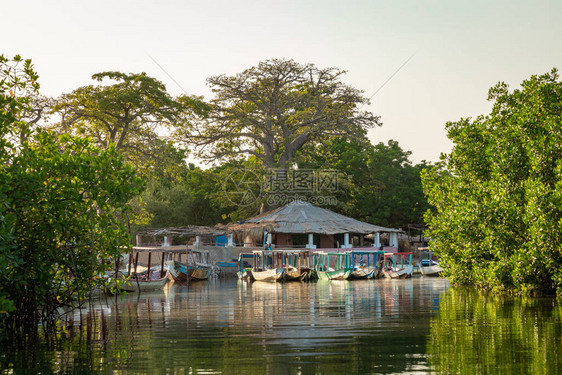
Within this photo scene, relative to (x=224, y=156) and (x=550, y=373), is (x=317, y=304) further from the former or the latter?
(x=224, y=156)

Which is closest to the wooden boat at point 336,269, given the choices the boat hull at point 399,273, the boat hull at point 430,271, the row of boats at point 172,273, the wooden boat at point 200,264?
the boat hull at point 399,273

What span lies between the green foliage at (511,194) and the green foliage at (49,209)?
1086 centimetres

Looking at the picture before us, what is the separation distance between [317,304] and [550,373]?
12.4 metres

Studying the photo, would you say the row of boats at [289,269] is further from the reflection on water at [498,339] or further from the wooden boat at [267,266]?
the reflection on water at [498,339]

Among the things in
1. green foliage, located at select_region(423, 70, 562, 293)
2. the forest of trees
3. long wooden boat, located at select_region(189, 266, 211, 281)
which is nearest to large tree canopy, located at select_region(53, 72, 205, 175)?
the forest of trees

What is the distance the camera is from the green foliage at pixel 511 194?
17828 millimetres

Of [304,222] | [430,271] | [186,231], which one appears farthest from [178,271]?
[430,271]

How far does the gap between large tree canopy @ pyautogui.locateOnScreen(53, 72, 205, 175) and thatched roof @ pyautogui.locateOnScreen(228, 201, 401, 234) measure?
36.3 ft

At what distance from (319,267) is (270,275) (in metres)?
4.17

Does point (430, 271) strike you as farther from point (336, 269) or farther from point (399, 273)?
point (336, 269)

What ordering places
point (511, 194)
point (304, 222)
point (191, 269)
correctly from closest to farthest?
point (511, 194), point (191, 269), point (304, 222)

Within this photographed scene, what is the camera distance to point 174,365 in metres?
8.91

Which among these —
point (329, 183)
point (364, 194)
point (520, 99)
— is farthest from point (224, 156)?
point (520, 99)

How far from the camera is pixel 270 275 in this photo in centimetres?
3994
